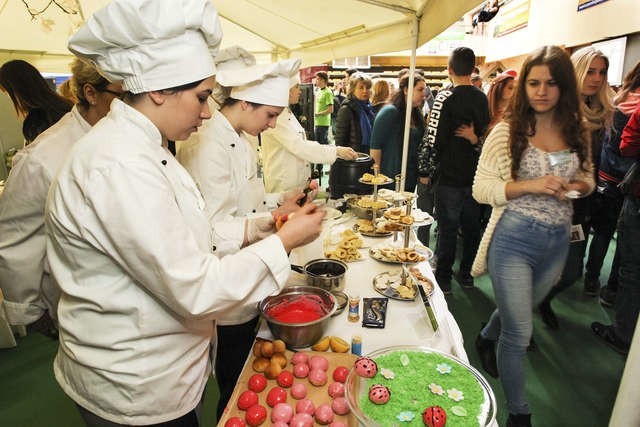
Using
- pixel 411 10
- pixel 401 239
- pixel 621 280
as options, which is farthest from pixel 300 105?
pixel 621 280

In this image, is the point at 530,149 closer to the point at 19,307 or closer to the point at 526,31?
the point at 19,307

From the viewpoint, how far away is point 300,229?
3.14 feet

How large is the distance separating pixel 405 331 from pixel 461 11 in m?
1.41

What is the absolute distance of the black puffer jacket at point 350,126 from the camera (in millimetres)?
4359

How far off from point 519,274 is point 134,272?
4.66 feet

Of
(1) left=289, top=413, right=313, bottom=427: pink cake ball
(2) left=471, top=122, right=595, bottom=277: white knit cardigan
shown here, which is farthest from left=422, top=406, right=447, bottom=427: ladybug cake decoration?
(2) left=471, top=122, right=595, bottom=277: white knit cardigan

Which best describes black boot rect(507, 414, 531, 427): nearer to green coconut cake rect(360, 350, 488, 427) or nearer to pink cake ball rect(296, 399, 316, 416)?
green coconut cake rect(360, 350, 488, 427)

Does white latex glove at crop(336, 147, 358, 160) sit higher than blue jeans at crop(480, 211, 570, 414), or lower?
higher

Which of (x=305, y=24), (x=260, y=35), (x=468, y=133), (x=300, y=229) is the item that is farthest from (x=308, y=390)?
(x=260, y=35)

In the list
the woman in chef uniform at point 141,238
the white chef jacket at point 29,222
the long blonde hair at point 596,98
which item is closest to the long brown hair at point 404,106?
the long blonde hair at point 596,98

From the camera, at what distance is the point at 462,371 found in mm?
980

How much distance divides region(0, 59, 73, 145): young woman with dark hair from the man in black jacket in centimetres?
240

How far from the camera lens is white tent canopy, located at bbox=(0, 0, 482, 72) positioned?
2.41 metres

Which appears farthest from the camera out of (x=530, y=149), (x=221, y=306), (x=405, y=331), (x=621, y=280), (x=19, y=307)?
(x=621, y=280)
